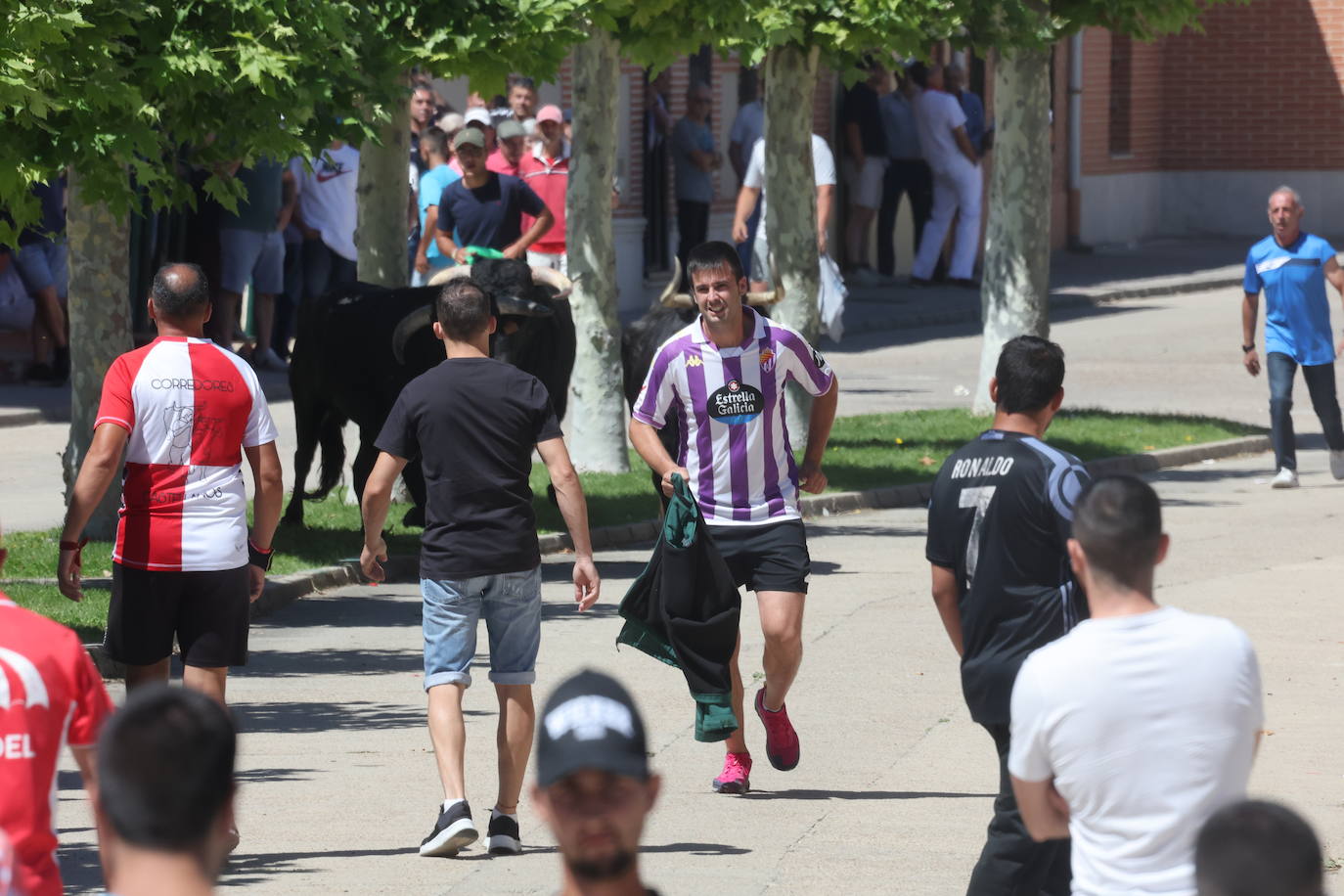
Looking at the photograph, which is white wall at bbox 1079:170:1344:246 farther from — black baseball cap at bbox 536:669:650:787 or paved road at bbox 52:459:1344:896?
black baseball cap at bbox 536:669:650:787

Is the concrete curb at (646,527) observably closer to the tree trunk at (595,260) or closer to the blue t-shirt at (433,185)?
the tree trunk at (595,260)

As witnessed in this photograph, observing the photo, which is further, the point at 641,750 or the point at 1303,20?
the point at 1303,20

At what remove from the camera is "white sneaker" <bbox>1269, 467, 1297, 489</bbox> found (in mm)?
16609

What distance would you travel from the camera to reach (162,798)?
3424mm

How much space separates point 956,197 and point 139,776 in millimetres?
28445

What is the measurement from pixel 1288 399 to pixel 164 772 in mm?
13725

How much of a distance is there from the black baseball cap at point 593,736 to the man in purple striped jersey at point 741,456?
4726mm

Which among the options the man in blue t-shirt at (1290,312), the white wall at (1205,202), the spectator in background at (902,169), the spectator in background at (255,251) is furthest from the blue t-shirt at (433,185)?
the white wall at (1205,202)

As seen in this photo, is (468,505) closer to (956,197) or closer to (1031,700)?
(1031,700)

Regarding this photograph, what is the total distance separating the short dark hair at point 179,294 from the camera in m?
7.70

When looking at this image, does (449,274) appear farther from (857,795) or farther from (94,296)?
(857,795)

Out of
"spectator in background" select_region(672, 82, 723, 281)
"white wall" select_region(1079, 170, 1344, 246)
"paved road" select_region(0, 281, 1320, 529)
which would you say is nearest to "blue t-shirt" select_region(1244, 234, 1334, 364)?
"paved road" select_region(0, 281, 1320, 529)

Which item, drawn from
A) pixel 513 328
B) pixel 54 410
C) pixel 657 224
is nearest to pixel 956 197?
pixel 657 224

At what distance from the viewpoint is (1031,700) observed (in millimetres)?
4699
